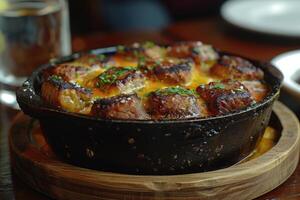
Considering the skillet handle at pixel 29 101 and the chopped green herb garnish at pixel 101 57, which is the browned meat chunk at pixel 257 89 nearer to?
the chopped green herb garnish at pixel 101 57

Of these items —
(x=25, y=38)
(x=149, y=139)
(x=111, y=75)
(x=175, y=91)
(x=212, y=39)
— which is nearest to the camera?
(x=149, y=139)

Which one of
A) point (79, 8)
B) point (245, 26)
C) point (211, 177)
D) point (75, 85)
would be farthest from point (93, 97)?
point (79, 8)

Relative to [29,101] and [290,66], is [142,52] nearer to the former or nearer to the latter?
[29,101]

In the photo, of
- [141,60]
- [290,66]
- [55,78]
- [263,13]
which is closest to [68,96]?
[55,78]

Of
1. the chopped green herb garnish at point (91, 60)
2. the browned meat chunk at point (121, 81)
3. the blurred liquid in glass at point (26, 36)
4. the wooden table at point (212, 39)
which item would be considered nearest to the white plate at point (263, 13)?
the wooden table at point (212, 39)

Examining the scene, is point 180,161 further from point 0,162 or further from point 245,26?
point 245,26
